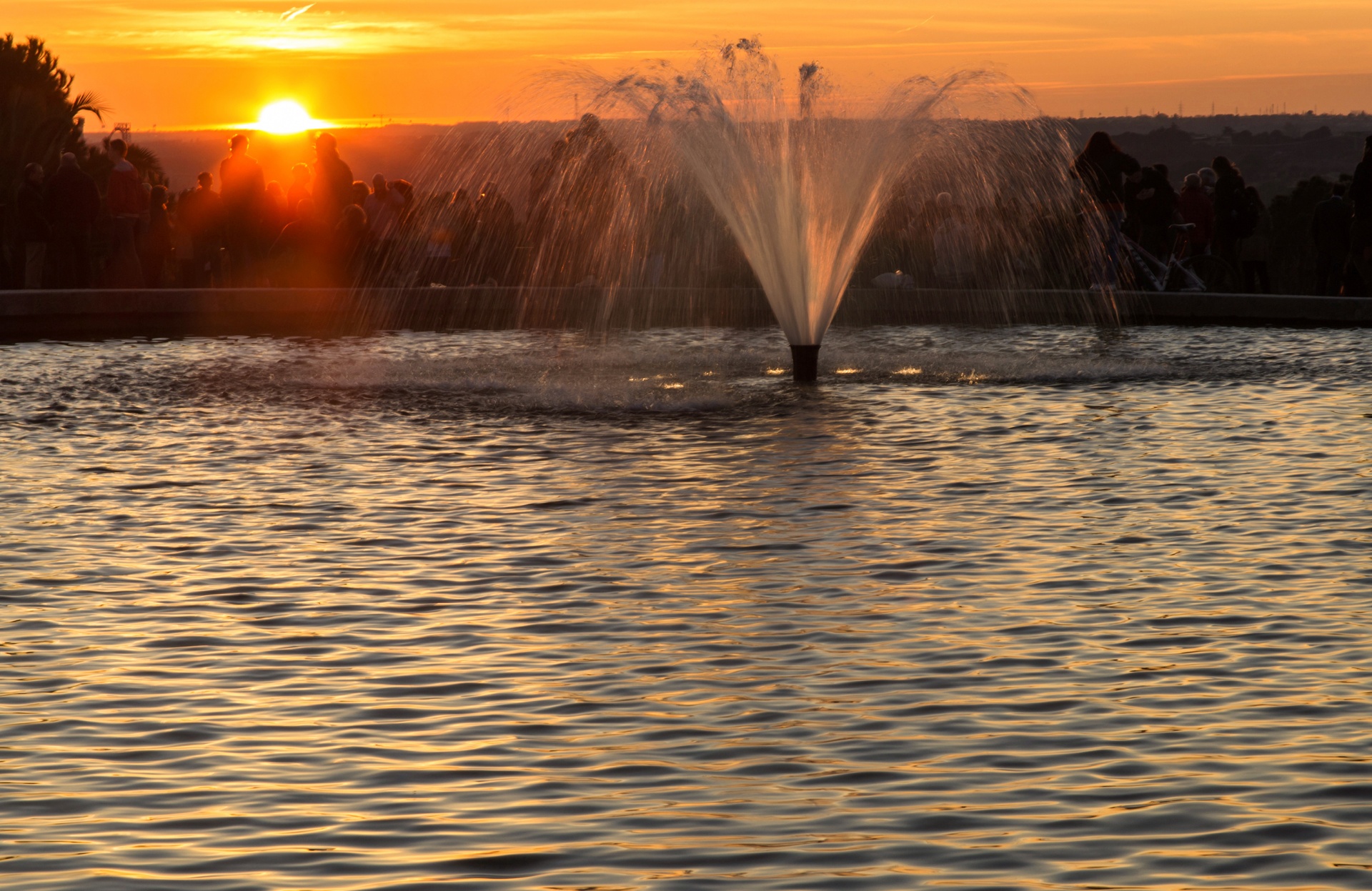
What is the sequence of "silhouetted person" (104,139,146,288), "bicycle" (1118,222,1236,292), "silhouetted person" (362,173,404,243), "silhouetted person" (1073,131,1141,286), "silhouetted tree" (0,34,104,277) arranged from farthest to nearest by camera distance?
"silhouetted tree" (0,34,104,277) < "silhouetted person" (362,173,404,243) < "bicycle" (1118,222,1236,292) < "silhouetted person" (1073,131,1141,286) < "silhouetted person" (104,139,146,288)

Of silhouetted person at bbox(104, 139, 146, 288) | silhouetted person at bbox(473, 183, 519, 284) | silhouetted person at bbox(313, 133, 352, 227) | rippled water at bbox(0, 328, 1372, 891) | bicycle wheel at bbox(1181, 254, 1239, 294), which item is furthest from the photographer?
silhouetted person at bbox(473, 183, 519, 284)

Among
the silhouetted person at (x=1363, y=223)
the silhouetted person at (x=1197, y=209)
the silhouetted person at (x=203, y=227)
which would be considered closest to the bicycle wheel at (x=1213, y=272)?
the silhouetted person at (x=1197, y=209)

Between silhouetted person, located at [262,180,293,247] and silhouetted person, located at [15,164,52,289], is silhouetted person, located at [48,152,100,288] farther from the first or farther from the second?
silhouetted person, located at [262,180,293,247]

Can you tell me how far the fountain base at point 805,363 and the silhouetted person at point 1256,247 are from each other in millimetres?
7043

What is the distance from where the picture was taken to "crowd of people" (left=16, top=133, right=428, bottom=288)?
1004 inches

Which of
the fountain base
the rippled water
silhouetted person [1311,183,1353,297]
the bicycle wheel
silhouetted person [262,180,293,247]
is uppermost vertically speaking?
silhouetted person [262,180,293,247]

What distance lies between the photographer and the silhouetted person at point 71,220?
2491cm

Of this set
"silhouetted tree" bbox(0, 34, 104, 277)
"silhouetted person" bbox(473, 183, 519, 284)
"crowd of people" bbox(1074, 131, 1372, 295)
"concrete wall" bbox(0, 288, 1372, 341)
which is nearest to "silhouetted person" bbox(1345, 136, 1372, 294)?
"crowd of people" bbox(1074, 131, 1372, 295)

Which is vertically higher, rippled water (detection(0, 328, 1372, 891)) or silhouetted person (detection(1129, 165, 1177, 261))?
silhouetted person (detection(1129, 165, 1177, 261))

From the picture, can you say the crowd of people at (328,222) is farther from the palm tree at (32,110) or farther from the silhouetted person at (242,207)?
the palm tree at (32,110)

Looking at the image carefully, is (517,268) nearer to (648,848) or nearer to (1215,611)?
(1215,611)

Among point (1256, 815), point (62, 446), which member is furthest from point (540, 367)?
point (1256, 815)

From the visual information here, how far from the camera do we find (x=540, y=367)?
67.2ft

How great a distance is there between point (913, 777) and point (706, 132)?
14441 millimetres
